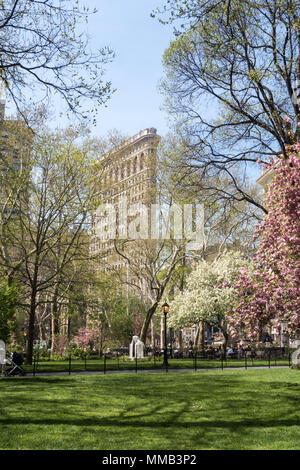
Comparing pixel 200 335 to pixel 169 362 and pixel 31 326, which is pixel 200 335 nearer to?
pixel 169 362

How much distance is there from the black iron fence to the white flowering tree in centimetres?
264

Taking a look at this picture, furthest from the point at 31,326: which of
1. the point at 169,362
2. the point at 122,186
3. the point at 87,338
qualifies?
the point at 87,338

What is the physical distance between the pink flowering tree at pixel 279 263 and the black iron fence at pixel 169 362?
343 inches

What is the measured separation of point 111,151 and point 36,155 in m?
7.54

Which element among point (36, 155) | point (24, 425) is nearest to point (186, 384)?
point (24, 425)

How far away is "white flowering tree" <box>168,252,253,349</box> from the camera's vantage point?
127 feet

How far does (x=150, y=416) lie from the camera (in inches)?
380

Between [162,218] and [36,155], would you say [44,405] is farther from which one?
[162,218]

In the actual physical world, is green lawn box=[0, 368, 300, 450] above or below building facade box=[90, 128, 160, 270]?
below
